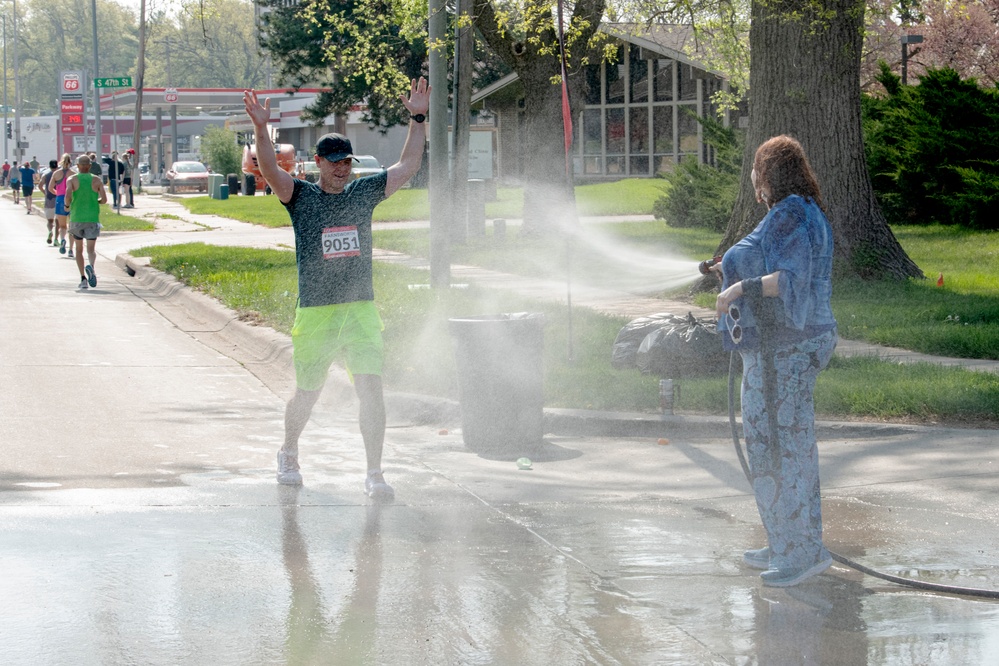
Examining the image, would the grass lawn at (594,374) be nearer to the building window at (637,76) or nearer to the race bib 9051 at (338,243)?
the race bib 9051 at (338,243)

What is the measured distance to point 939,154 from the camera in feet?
78.9

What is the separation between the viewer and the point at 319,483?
7375mm

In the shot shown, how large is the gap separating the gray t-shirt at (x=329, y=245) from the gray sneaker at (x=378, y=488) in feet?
3.12

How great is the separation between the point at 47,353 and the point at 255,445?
484 centimetres

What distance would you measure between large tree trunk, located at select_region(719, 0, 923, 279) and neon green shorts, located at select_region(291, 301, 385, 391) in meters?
8.87

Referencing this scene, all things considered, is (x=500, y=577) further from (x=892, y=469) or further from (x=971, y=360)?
(x=971, y=360)

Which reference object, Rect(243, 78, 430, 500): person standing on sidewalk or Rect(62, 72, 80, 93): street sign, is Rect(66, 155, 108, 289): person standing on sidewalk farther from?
Rect(62, 72, 80, 93): street sign

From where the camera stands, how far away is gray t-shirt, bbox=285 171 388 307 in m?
6.96

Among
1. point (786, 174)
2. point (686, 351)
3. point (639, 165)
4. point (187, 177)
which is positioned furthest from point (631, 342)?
point (187, 177)

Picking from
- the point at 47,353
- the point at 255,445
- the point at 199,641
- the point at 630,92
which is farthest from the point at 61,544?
the point at 630,92

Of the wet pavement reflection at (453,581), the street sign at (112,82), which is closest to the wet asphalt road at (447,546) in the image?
the wet pavement reflection at (453,581)

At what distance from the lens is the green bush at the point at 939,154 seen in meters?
22.9

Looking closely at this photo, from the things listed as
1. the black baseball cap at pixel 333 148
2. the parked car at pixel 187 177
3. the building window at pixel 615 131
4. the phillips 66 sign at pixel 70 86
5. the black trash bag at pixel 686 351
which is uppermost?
the phillips 66 sign at pixel 70 86

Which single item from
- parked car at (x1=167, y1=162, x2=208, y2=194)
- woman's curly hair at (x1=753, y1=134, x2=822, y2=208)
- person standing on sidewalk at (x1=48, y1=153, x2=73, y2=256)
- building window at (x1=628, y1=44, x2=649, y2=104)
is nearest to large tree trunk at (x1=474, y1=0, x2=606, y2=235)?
person standing on sidewalk at (x1=48, y1=153, x2=73, y2=256)
